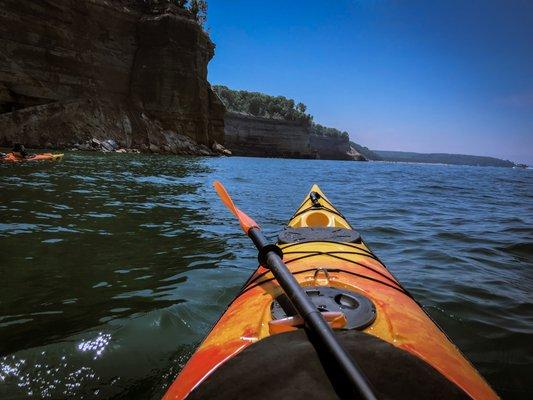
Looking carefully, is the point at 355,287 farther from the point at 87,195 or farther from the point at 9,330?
the point at 87,195

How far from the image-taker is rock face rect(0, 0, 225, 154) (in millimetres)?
26078

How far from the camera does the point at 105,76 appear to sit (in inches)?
1300

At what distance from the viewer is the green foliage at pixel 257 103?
97438mm

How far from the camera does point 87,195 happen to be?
802cm

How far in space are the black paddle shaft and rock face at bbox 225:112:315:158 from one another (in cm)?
6717

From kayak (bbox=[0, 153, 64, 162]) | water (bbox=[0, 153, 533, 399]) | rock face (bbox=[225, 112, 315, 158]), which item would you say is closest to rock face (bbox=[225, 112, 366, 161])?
rock face (bbox=[225, 112, 315, 158])

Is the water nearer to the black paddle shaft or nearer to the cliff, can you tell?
the black paddle shaft

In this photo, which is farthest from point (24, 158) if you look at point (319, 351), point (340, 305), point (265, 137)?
point (265, 137)

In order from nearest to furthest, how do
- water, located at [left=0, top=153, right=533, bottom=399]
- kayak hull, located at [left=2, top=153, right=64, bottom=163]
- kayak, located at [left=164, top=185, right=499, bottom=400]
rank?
kayak, located at [left=164, top=185, right=499, bottom=400] → water, located at [left=0, top=153, right=533, bottom=399] → kayak hull, located at [left=2, top=153, right=64, bottom=163]

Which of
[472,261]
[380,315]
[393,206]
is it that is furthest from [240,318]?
[393,206]

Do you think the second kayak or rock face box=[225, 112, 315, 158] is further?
rock face box=[225, 112, 315, 158]

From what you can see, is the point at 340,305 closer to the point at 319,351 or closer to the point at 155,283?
the point at 319,351

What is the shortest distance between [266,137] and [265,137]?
0.90ft

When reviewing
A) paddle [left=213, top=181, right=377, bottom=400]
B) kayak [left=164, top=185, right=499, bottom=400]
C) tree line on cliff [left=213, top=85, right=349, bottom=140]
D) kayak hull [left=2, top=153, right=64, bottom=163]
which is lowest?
kayak hull [left=2, top=153, right=64, bottom=163]
